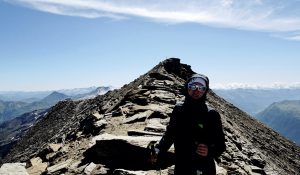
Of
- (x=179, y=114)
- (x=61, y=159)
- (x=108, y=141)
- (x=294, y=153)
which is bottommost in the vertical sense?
(x=294, y=153)

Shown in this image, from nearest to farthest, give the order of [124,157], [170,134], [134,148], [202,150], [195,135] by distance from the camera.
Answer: [202,150] → [195,135] → [170,134] → [134,148] → [124,157]

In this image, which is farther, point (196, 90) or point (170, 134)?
point (170, 134)

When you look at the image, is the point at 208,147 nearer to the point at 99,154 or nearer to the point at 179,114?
the point at 179,114

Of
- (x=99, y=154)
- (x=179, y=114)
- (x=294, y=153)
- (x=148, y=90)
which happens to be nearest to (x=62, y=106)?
(x=148, y=90)

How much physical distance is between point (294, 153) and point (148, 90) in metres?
21.4

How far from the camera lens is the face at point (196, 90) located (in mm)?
10828

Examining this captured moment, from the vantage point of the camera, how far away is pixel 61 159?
928 inches

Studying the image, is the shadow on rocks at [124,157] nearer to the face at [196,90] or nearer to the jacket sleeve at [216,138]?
the jacket sleeve at [216,138]

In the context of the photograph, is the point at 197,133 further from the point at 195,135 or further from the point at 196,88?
the point at 196,88

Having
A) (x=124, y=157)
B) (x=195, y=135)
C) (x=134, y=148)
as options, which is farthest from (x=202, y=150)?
(x=124, y=157)

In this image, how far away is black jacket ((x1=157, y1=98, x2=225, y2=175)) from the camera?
10828 mm

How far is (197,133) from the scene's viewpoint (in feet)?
35.8

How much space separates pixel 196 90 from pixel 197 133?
1.28 metres

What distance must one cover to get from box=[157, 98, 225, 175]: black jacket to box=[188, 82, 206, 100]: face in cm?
23
